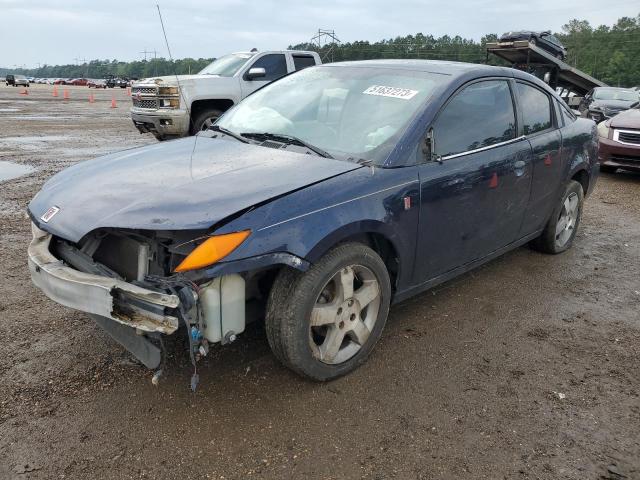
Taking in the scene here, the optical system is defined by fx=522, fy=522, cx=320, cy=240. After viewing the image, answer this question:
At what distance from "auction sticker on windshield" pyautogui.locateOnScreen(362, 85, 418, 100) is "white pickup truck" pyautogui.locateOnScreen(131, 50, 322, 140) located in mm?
6513

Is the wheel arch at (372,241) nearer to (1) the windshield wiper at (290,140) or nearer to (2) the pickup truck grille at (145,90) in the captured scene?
(1) the windshield wiper at (290,140)

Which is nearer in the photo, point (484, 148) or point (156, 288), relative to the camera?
point (156, 288)

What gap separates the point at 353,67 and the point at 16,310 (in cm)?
287

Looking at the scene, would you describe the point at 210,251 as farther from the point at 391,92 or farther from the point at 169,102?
the point at 169,102

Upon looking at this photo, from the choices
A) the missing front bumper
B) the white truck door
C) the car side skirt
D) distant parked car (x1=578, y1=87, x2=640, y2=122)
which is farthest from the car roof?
distant parked car (x1=578, y1=87, x2=640, y2=122)

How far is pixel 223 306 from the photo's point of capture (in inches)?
93.0

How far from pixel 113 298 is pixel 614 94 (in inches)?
680

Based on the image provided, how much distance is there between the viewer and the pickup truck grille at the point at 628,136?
27.6 ft

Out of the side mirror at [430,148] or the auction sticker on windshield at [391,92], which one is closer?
the side mirror at [430,148]

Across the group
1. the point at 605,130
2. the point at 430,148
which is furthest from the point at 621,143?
the point at 430,148

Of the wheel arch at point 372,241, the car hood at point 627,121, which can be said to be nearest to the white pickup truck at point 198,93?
the car hood at point 627,121

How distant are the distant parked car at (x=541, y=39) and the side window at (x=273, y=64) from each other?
10423mm

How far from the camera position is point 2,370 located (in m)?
2.82

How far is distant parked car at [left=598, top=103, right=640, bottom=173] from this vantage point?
846 cm
